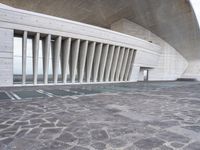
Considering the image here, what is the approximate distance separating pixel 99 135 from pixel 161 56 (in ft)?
91.3

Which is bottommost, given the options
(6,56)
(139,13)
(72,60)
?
(6,56)

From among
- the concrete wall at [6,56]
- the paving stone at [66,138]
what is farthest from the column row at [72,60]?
the paving stone at [66,138]

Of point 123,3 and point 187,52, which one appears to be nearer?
point 123,3

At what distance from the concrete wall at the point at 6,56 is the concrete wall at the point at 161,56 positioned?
18200 mm

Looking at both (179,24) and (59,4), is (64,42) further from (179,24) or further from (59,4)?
(179,24)

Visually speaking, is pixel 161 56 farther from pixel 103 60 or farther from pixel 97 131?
pixel 97 131

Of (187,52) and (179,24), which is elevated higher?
(179,24)

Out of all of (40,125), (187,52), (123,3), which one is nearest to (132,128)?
(40,125)

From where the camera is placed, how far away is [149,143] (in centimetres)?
321

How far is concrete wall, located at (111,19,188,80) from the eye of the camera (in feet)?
89.9

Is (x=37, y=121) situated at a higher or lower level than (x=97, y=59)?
lower

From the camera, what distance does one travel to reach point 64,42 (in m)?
15.4

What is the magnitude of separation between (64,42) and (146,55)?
12225 mm

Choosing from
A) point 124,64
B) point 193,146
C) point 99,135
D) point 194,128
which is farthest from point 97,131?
point 124,64
